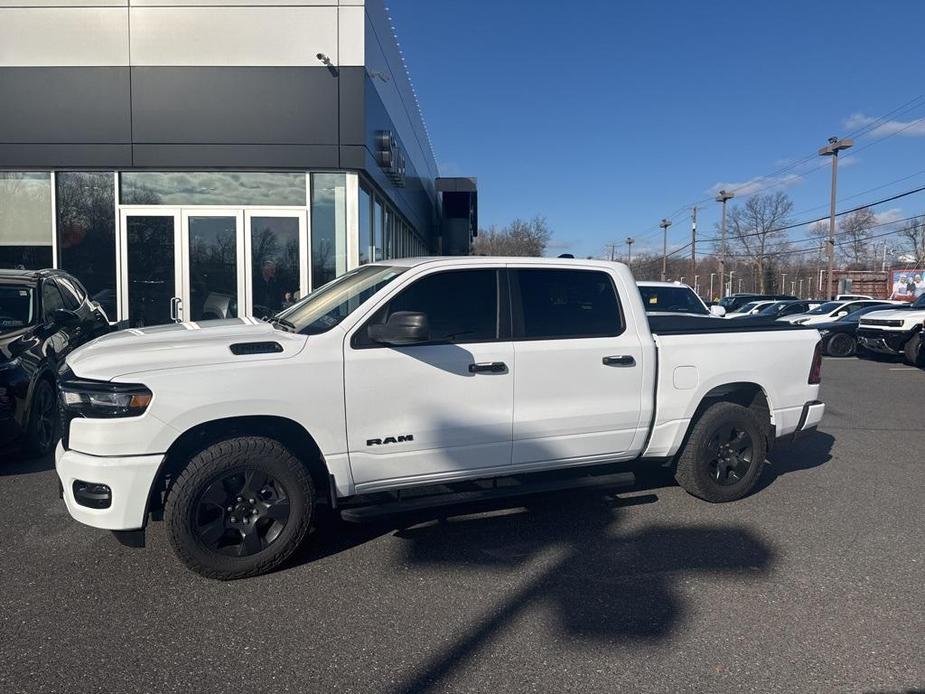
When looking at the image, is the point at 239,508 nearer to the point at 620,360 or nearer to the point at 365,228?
the point at 620,360

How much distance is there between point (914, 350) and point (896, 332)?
0.88 metres

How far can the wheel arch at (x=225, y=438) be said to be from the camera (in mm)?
4203

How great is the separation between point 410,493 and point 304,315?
4.62 ft

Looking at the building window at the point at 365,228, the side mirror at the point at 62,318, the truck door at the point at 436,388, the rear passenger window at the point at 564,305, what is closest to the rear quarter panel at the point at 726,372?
the rear passenger window at the point at 564,305

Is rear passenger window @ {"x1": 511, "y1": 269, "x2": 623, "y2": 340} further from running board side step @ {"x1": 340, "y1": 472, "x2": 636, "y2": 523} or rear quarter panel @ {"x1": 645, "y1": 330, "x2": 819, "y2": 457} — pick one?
running board side step @ {"x1": 340, "y1": 472, "x2": 636, "y2": 523}

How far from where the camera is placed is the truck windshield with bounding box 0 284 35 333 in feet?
23.6

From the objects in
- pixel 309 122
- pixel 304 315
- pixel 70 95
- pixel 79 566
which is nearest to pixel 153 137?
pixel 70 95

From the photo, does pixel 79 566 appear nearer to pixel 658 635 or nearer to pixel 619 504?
pixel 658 635

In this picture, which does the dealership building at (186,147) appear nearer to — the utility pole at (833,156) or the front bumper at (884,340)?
the front bumper at (884,340)

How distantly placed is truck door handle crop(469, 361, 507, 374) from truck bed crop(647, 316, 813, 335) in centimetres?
141

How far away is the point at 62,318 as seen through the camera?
7.55 meters

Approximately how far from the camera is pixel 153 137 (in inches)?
472

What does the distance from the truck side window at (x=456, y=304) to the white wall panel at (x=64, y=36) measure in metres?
9.62

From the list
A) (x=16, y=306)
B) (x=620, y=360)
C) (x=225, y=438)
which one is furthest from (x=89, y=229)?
(x=620, y=360)
